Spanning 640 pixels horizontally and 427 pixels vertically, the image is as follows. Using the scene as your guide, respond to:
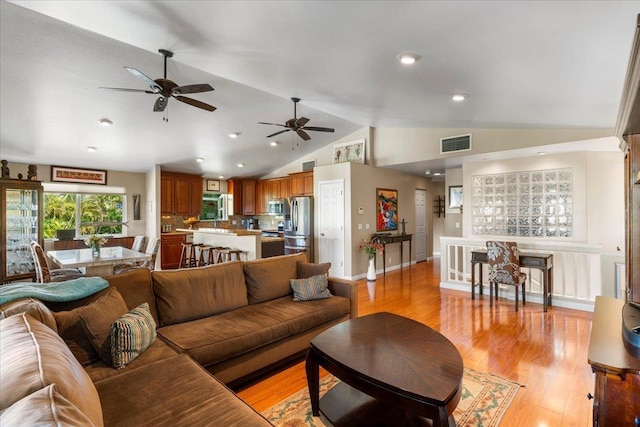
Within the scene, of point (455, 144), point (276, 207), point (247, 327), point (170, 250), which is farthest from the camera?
point (276, 207)

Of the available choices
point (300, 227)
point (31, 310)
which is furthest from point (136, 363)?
point (300, 227)

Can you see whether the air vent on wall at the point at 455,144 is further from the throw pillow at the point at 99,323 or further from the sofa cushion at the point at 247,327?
the throw pillow at the point at 99,323

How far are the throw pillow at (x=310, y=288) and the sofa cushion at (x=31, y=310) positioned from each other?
1.94 metres

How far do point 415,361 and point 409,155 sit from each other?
16.4 ft

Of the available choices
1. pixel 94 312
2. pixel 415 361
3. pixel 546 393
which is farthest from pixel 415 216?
pixel 94 312

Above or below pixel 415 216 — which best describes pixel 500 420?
below

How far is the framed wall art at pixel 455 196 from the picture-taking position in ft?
23.3

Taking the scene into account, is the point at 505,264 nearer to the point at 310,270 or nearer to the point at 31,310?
the point at 310,270

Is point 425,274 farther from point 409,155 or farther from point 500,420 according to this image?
point 500,420

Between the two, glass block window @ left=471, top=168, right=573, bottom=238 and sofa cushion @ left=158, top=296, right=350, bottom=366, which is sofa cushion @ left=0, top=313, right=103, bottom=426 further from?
glass block window @ left=471, top=168, right=573, bottom=238

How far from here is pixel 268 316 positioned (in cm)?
271

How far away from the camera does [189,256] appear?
7.21 metres

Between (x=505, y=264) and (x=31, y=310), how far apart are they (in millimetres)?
4983

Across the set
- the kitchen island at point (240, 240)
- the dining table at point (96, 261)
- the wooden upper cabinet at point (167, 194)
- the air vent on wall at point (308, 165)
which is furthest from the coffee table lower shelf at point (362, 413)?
the wooden upper cabinet at point (167, 194)
